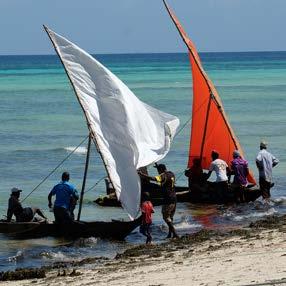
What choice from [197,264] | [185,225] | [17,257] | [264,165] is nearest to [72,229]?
[17,257]

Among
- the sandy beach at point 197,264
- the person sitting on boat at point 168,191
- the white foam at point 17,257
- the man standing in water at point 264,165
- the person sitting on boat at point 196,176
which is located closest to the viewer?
the sandy beach at point 197,264

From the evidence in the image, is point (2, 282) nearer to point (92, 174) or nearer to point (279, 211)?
point (279, 211)

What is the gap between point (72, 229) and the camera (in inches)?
689

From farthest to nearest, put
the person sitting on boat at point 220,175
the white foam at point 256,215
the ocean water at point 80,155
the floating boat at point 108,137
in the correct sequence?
the person sitting on boat at point 220,175, the white foam at point 256,215, the floating boat at point 108,137, the ocean water at point 80,155

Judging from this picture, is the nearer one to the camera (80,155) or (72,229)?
(72,229)

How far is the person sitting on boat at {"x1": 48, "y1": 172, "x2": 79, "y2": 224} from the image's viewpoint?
1712cm

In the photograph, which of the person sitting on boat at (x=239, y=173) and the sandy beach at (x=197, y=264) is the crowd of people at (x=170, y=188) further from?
the sandy beach at (x=197, y=264)

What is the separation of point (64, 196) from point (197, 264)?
14.2 ft

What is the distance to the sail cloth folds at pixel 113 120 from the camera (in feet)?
57.3

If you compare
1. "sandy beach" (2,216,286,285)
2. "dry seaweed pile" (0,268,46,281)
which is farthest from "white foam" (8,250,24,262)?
"dry seaweed pile" (0,268,46,281)

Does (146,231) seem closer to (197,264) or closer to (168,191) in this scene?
(168,191)

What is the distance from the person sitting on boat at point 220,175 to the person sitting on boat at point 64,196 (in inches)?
169

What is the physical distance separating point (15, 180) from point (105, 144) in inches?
391

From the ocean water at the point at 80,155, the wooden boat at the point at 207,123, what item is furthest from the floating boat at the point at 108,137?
the wooden boat at the point at 207,123
